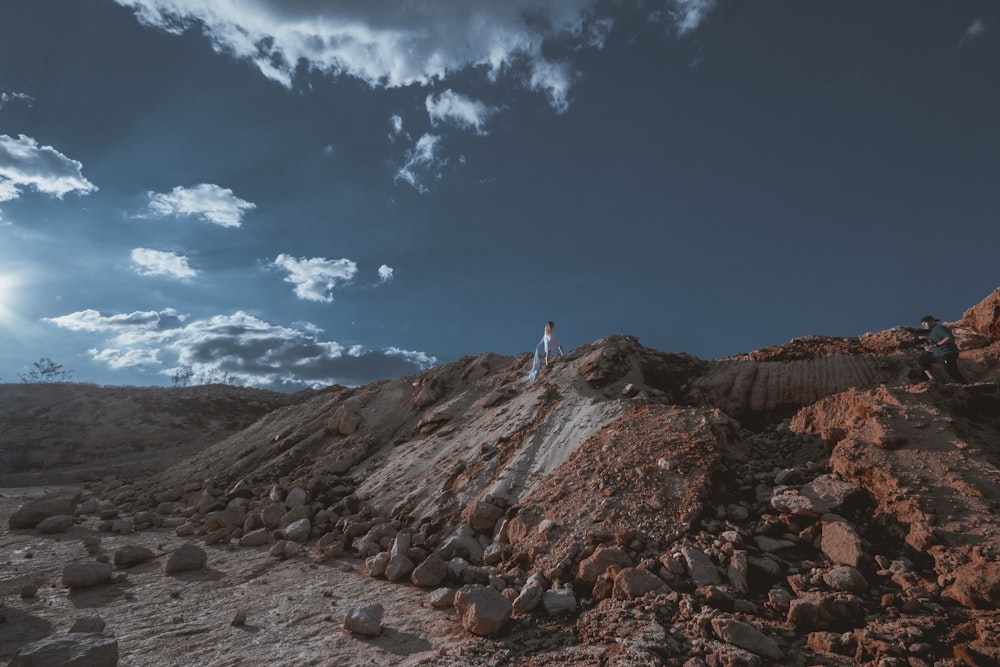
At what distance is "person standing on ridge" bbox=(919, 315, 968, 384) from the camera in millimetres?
8547

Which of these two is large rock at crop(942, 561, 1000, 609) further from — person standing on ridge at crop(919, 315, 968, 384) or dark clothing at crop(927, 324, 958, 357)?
dark clothing at crop(927, 324, 958, 357)

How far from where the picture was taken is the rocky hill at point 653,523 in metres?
4.18

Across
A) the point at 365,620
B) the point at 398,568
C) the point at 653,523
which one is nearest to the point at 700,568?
the point at 653,523

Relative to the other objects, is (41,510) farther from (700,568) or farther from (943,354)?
(943,354)

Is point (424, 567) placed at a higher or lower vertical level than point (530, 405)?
lower

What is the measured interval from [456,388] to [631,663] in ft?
33.3

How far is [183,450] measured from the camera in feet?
77.8

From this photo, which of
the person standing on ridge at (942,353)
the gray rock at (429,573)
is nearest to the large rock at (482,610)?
the gray rock at (429,573)

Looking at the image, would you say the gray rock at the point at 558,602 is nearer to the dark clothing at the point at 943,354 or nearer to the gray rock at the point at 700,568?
the gray rock at the point at 700,568

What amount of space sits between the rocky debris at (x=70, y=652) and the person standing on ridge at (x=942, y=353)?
1121 centimetres

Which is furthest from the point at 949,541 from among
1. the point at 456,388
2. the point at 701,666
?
the point at 456,388

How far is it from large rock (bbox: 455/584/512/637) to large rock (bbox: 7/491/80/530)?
1070 centimetres

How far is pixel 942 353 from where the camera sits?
28.2ft

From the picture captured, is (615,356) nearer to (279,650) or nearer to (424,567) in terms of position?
(424,567)
